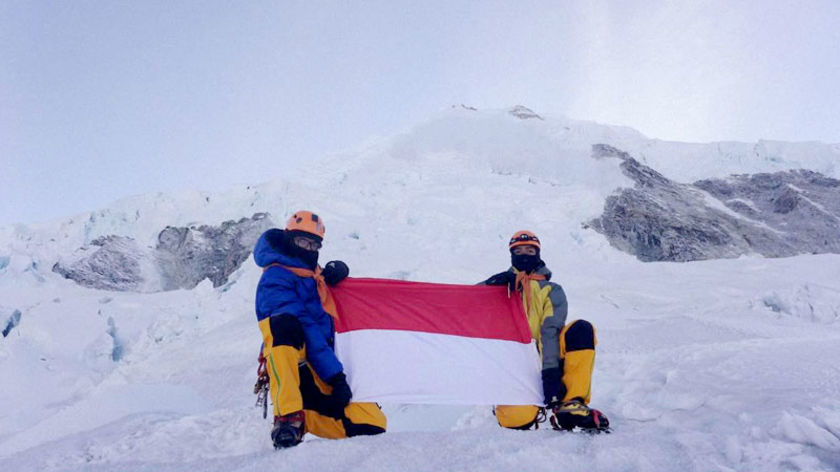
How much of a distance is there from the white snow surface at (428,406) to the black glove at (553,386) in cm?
38

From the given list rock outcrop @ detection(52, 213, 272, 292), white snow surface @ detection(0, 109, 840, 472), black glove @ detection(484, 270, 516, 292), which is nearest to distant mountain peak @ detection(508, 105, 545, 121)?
white snow surface @ detection(0, 109, 840, 472)

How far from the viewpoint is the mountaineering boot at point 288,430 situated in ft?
7.55

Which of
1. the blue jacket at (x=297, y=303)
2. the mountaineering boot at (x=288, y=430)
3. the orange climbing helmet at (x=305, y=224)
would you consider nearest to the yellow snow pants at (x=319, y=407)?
the blue jacket at (x=297, y=303)

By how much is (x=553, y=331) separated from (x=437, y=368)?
0.82m

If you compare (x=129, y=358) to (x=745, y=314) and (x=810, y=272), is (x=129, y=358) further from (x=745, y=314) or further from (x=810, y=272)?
(x=810, y=272)

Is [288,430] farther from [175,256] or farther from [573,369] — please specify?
[175,256]

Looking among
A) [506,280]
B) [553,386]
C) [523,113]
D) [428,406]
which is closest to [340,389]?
[553,386]

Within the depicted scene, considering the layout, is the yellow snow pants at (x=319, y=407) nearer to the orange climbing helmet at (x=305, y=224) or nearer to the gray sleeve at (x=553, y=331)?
the orange climbing helmet at (x=305, y=224)

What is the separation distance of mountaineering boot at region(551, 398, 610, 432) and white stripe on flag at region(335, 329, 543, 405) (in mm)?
496

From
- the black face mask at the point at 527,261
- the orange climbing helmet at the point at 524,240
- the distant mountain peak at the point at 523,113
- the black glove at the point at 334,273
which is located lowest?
the black glove at the point at 334,273

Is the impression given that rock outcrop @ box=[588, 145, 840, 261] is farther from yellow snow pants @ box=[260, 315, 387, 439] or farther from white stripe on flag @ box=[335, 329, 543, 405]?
yellow snow pants @ box=[260, 315, 387, 439]

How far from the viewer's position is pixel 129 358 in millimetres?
8078

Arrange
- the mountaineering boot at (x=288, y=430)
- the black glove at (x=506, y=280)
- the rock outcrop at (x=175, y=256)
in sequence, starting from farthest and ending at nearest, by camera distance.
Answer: the rock outcrop at (x=175, y=256)
the black glove at (x=506, y=280)
the mountaineering boot at (x=288, y=430)

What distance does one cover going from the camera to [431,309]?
143 inches
